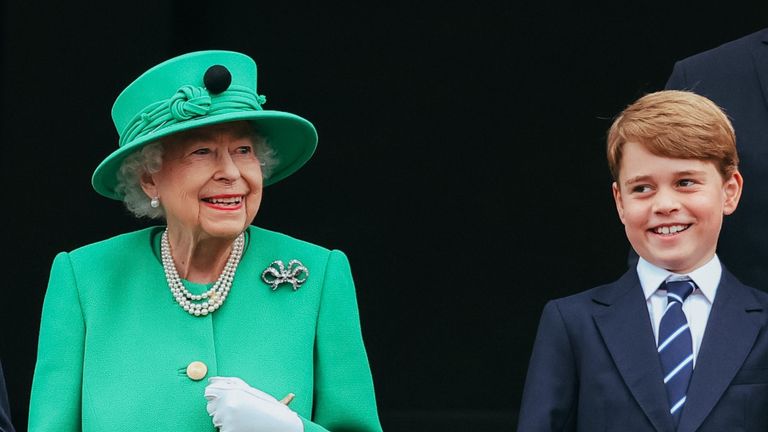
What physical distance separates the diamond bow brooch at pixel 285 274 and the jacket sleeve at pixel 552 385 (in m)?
0.50

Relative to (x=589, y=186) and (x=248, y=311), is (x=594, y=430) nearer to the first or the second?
(x=248, y=311)

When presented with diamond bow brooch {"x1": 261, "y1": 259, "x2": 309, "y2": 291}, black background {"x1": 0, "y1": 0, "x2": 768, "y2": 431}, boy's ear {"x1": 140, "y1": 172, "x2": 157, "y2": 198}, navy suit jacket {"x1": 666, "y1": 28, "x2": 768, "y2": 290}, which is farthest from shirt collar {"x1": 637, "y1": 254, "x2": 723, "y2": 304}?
black background {"x1": 0, "y1": 0, "x2": 768, "y2": 431}

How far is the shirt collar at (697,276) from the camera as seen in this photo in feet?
11.8

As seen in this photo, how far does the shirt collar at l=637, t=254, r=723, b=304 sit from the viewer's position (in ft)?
11.8

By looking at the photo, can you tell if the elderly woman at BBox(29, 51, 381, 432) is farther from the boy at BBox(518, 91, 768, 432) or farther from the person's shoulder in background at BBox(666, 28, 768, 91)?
the person's shoulder in background at BBox(666, 28, 768, 91)

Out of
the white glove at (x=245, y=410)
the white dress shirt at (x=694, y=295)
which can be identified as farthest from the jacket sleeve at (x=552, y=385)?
the white glove at (x=245, y=410)

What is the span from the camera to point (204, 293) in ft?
12.2

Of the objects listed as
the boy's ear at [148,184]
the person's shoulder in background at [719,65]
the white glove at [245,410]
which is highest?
the person's shoulder in background at [719,65]

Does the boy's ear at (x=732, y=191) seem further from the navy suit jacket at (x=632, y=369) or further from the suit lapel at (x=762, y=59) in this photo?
the suit lapel at (x=762, y=59)

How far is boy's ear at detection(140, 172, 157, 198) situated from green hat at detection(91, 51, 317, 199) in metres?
0.06

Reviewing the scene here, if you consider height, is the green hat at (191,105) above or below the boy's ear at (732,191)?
above

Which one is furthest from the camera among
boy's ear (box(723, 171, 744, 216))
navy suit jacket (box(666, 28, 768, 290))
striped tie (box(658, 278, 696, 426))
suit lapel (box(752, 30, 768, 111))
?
suit lapel (box(752, 30, 768, 111))

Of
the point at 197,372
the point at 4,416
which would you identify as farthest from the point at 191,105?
the point at 4,416

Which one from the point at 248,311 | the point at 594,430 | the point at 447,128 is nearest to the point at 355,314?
the point at 248,311
